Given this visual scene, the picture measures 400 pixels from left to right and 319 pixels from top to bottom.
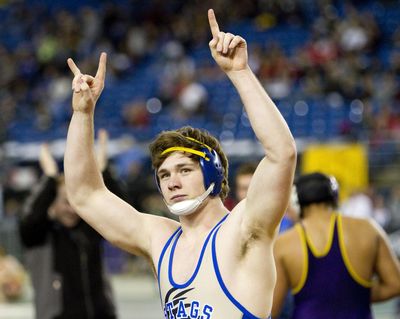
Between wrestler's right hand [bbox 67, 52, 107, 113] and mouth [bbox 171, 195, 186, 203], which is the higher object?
wrestler's right hand [bbox 67, 52, 107, 113]

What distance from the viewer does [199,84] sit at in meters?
19.5

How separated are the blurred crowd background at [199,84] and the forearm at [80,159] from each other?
936 centimetres

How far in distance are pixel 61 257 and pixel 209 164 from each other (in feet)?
9.08

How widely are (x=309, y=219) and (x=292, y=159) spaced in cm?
209

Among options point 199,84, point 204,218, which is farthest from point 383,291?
point 199,84

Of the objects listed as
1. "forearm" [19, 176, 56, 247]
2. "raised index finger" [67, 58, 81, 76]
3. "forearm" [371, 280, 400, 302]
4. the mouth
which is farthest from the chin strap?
"forearm" [19, 176, 56, 247]

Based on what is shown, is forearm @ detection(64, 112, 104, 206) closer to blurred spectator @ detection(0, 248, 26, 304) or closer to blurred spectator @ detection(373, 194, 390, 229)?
blurred spectator @ detection(0, 248, 26, 304)

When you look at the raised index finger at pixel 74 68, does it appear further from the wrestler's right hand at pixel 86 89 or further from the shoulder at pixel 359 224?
the shoulder at pixel 359 224

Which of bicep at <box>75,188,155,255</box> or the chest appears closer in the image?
the chest

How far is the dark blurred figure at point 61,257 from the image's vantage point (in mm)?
6121

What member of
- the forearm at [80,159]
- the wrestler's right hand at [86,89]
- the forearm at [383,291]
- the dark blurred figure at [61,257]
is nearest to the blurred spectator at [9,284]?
the dark blurred figure at [61,257]

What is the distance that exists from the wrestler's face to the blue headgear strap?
19 mm

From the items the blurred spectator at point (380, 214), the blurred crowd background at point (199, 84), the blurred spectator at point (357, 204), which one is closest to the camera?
the blurred spectator at point (357, 204)

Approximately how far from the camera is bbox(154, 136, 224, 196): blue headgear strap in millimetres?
3674
